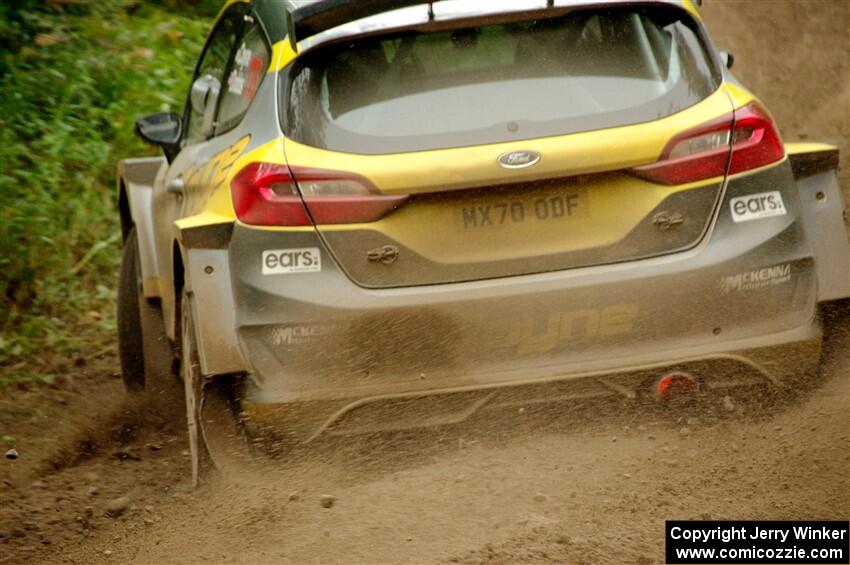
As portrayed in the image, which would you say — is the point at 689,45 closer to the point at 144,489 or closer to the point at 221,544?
the point at 221,544

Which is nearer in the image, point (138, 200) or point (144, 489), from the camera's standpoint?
point (144, 489)

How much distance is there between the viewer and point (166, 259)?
6867 millimetres

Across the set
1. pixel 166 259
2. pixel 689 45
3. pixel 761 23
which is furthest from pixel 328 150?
pixel 761 23

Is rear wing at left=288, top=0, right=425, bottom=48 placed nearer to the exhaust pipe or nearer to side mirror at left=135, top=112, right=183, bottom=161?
the exhaust pipe

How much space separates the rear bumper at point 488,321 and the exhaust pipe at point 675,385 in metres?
0.06

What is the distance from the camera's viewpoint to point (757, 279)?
501 cm

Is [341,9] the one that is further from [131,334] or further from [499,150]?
[131,334]

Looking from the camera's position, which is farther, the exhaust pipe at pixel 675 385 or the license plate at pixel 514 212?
the exhaust pipe at pixel 675 385

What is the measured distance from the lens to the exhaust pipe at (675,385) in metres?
5.04

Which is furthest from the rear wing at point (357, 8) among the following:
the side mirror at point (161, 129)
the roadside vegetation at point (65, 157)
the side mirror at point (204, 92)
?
the roadside vegetation at point (65, 157)

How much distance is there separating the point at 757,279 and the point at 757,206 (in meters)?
0.24

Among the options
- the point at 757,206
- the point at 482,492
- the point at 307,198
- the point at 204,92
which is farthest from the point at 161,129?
the point at 757,206

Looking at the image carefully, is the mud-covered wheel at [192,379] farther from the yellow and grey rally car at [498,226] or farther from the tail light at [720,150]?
the tail light at [720,150]

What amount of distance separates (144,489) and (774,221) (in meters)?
2.55
